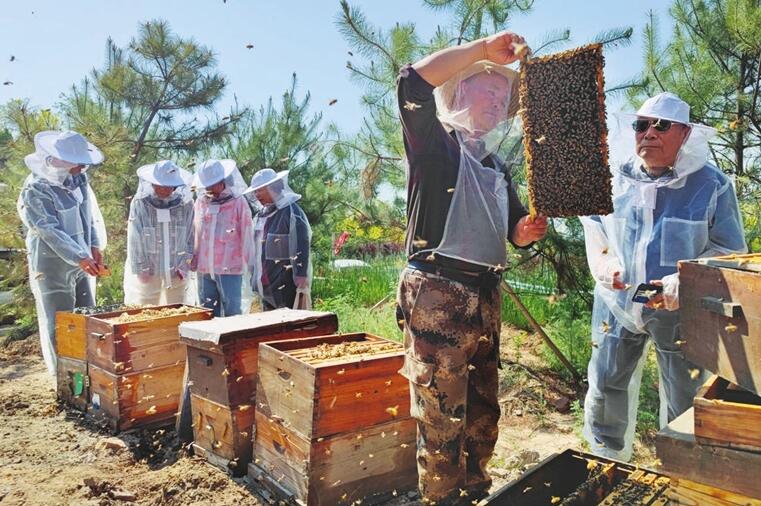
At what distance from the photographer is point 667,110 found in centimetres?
280

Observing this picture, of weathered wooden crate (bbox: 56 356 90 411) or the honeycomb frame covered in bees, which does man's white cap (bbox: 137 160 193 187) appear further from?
the honeycomb frame covered in bees

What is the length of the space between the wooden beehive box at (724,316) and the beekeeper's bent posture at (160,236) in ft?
14.9

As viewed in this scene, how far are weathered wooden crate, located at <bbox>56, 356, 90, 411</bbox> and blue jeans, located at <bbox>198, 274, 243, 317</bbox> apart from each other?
1.36 meters

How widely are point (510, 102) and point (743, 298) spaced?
1160mm

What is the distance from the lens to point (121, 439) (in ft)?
12.6

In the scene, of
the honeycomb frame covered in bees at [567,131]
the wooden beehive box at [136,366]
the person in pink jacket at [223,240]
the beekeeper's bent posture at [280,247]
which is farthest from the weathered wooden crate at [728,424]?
the person in pink jacket at [223,240]

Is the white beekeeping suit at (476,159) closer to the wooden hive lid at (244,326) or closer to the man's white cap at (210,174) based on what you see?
the wooden hive lid at (244,326)

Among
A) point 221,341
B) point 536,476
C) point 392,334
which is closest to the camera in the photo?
point 536,476

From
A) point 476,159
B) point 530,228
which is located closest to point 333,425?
point 530,228

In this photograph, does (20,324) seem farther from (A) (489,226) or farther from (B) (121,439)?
(A) (489,226)

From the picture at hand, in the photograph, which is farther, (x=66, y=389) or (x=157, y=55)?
(x=157, y=55)

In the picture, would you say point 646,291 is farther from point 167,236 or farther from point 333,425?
point 167,236

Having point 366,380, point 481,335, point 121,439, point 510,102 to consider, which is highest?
point 510,102

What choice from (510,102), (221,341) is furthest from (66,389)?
(510,102)
